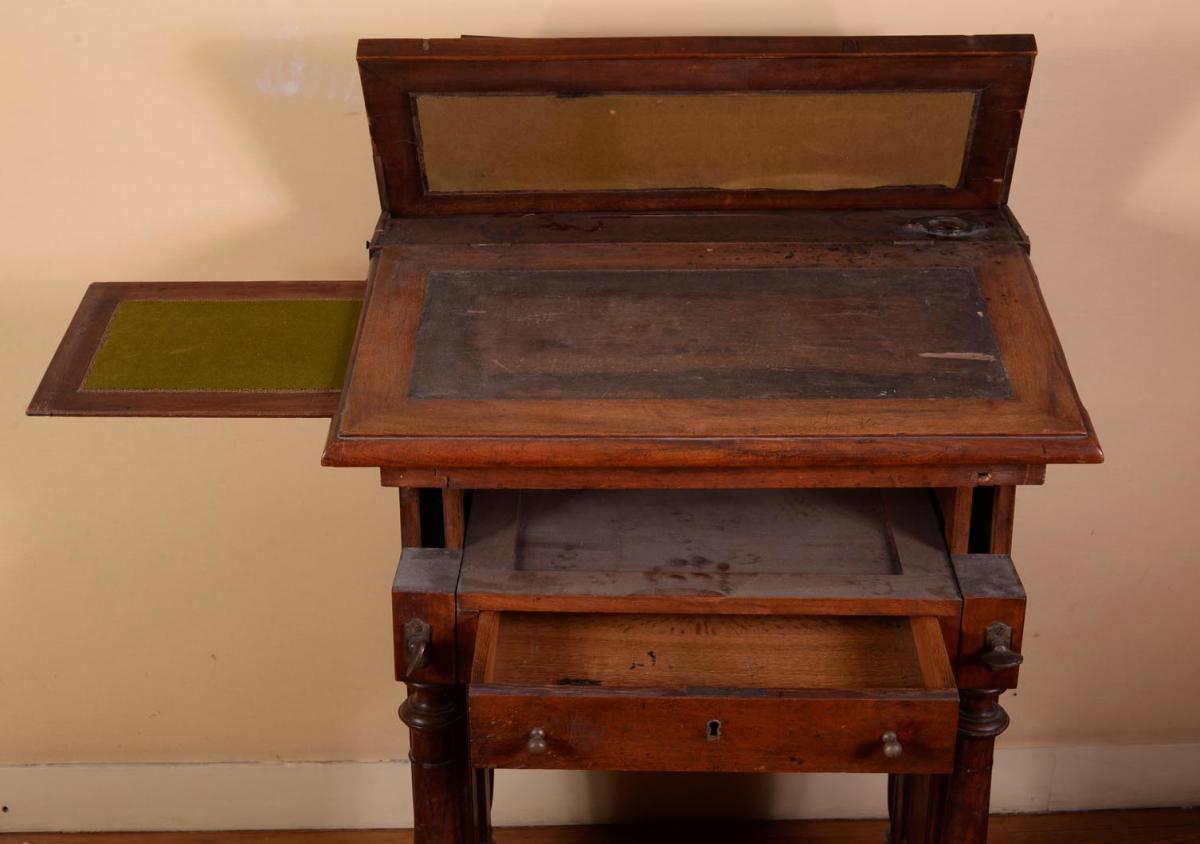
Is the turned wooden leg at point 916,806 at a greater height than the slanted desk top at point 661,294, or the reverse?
the slanted desk top at point 661,294

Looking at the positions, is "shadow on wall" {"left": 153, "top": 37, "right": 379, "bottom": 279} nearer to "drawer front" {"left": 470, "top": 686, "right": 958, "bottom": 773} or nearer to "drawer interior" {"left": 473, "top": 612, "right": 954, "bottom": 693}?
"drawer interior" {"left": 473, "top": 612, "right": 954, "bottom": 693}

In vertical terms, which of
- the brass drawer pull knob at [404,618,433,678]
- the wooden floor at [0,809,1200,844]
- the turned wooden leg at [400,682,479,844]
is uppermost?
the brass drawer pull knob at [404,618,433,678]

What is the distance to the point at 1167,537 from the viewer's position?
101 inches

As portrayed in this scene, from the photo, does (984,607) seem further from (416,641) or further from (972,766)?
(416,641)

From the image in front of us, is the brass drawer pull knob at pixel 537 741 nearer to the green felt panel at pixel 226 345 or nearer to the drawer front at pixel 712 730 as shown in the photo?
the drawer front at pixel 712 730

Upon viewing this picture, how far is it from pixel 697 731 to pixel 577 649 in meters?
0.20

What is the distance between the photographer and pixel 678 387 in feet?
5.51

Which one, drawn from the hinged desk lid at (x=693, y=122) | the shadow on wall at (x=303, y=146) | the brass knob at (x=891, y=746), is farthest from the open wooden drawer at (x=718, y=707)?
the shadow on wall at (x=303, y=146)

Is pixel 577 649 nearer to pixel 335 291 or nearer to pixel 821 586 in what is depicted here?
pixel 821 586

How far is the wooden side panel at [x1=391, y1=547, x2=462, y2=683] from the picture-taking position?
5.69 feet

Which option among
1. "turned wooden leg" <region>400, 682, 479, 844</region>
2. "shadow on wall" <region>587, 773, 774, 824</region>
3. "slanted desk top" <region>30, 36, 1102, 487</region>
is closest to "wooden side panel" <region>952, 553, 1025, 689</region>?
"slanted desk top" <region>30, 36, 1102, 487</region>

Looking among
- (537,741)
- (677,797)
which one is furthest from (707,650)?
(677,797)

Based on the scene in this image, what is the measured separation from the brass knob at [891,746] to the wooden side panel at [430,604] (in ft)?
1.66

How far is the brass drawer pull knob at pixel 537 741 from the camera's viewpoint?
5.33 ft
